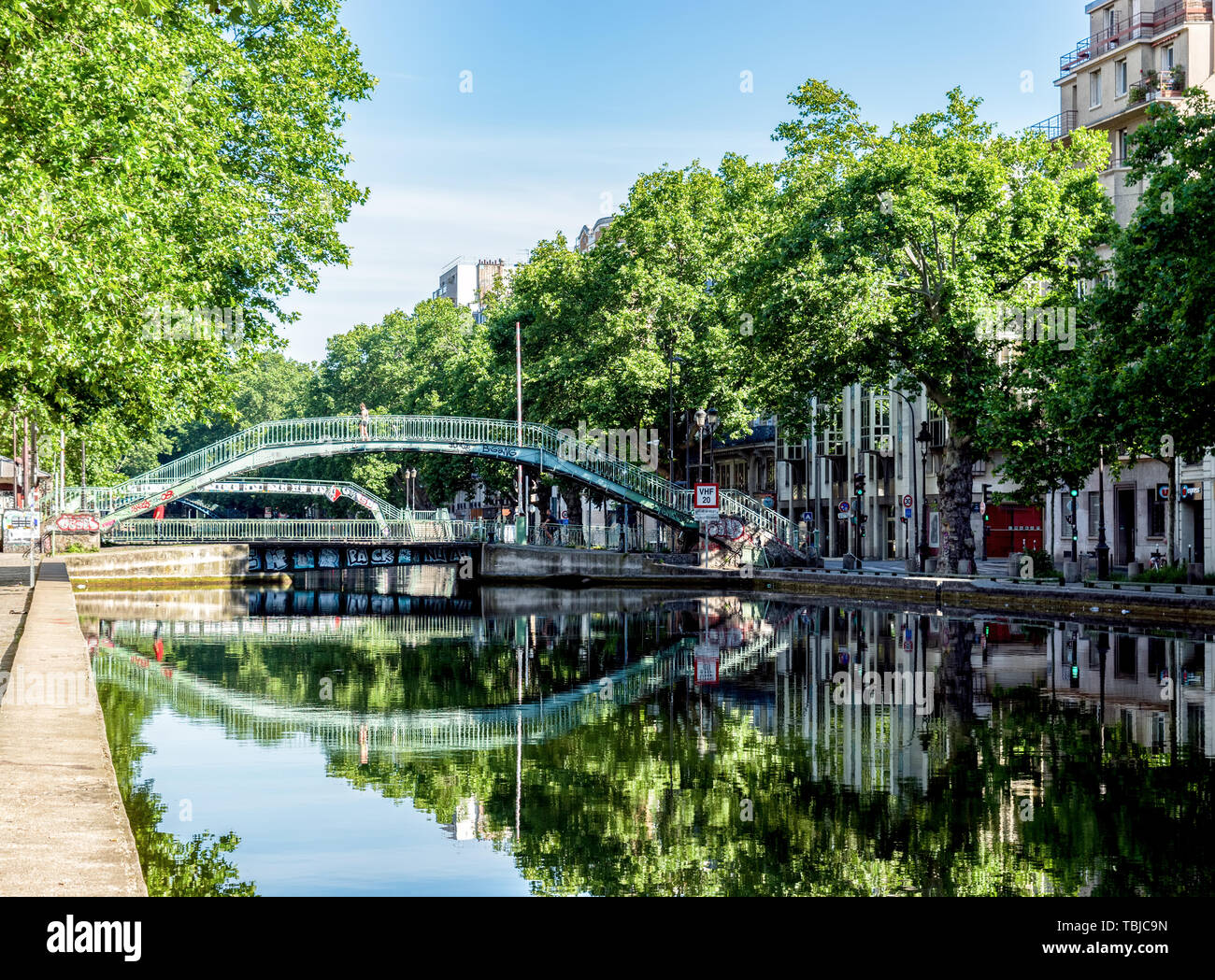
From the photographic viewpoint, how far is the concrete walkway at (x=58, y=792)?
725cm

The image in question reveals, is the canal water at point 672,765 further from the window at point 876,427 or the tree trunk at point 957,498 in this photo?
the window at point 876,427

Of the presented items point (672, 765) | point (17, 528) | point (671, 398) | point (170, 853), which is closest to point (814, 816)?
→ point (672, 765)

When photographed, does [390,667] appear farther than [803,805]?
Yes

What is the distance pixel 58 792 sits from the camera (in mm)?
9484

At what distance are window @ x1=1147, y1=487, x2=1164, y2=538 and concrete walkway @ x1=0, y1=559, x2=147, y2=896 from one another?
137ft

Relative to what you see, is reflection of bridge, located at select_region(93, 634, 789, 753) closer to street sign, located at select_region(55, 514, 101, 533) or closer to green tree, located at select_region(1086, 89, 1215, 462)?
green tree, located at select_region(1086, 89, 1215, 462)

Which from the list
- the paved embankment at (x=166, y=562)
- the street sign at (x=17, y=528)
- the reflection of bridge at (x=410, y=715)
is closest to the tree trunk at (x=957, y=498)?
the reflection of bridge at (x=410, y=715)

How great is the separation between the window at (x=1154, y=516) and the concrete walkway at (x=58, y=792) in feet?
137

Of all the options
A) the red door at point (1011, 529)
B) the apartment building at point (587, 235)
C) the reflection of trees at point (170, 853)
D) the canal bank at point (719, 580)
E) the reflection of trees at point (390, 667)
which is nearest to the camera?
the reflection of trees at point (170, 853)

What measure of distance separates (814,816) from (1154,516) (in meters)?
43.8

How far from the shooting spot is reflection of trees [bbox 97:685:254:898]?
351 inches

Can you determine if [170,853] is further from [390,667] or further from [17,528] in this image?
[17,528]
